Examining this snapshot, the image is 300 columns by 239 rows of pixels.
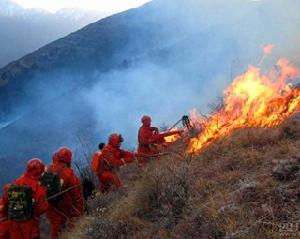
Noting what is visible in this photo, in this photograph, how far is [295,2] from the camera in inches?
1126

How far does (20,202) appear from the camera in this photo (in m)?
6.42

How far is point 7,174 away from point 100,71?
1150 centimetres

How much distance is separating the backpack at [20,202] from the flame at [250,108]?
9.65 ft

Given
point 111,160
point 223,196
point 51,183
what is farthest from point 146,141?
point 223,196

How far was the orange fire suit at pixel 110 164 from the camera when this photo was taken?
9.30m

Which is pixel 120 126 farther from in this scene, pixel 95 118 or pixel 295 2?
pixel 295 2

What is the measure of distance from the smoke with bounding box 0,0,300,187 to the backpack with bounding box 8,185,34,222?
61.3 feet

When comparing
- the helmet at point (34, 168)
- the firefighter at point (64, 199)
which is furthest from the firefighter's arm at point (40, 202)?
the firefighter at point (64, 199)

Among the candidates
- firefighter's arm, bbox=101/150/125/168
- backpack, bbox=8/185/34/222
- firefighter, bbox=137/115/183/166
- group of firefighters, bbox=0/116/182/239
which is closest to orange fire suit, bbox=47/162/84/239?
group of firefighters, bbox=0/116/182/239

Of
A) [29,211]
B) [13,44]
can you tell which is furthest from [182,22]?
[13,44]

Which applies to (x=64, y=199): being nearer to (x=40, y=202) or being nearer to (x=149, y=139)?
(x=40, y=202)

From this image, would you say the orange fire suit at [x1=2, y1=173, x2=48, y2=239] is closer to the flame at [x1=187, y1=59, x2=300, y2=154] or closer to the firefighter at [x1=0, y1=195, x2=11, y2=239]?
the firefighter at [x1=0, y1=195, x2=11, y2=239]

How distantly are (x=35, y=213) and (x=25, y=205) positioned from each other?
9.7 inches

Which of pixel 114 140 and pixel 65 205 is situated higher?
pixel 114 140
